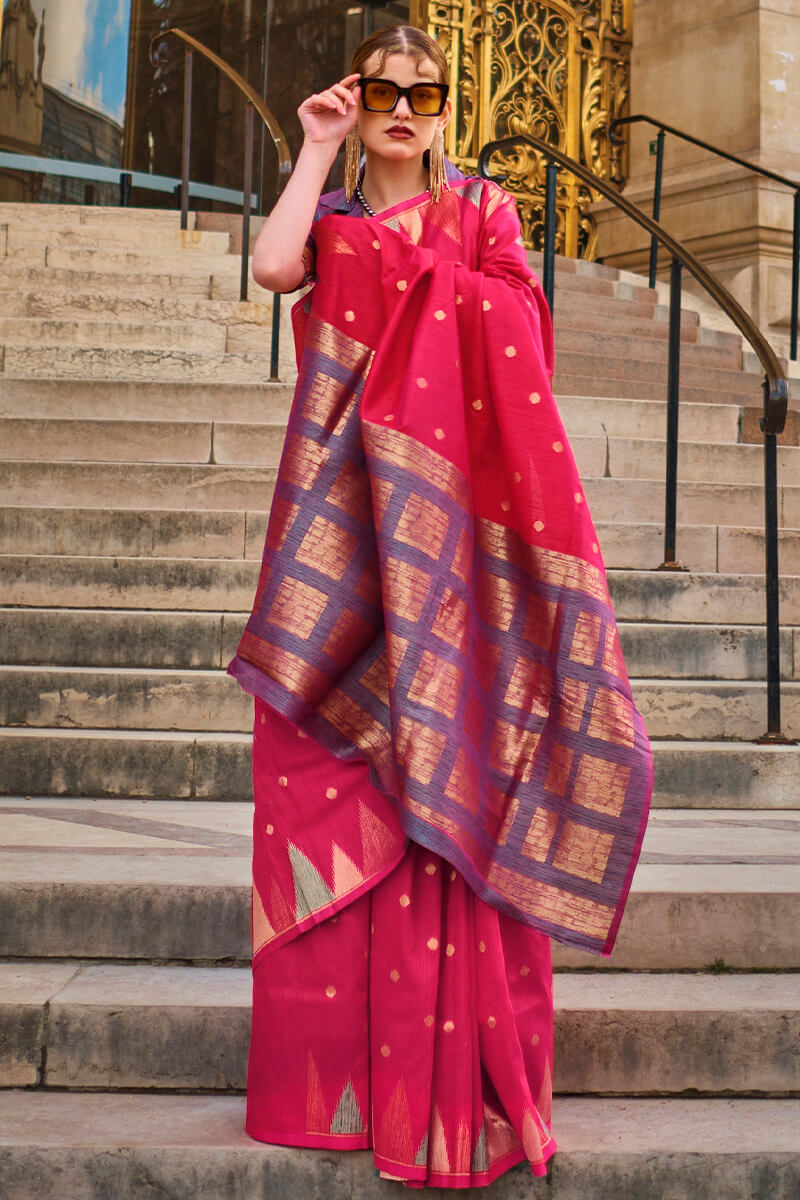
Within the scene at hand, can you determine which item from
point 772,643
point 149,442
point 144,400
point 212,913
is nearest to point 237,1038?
point 212,913

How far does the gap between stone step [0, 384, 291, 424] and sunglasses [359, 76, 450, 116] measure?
3308 mm

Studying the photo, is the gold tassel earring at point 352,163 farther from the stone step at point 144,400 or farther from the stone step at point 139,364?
the stone step at point 139,364

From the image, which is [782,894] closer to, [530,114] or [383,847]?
[383,847]

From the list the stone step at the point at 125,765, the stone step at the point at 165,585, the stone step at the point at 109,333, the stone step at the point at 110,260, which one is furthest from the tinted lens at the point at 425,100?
the stone step at the point at 110,260

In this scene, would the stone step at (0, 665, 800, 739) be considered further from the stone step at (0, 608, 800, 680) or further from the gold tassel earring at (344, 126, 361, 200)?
the gold tassel earring at (344, 126, 361, 200)

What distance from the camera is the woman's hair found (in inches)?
78.6

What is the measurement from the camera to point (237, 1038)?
2367 mm

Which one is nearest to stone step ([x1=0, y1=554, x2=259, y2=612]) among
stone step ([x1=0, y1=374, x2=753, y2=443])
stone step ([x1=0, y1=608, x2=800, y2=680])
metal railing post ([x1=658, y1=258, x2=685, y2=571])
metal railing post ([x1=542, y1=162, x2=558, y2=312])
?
stone step ([x1=0, y1=608, x2=800, y2=680])

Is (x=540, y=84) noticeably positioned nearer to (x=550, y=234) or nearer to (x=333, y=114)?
(x=550, y=234)

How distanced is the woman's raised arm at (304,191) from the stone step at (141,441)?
306 cm

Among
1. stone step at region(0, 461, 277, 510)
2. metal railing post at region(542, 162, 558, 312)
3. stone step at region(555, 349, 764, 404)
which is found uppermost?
metal railing post at region(542, 162, 558, 312)

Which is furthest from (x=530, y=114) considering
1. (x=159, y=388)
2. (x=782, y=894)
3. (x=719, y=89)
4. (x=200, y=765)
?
(x=782, y=894)

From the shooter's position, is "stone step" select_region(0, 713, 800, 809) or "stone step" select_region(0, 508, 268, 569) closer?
"stone step" select_region(0, 713, 800, 809)

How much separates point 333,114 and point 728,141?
7.63m
